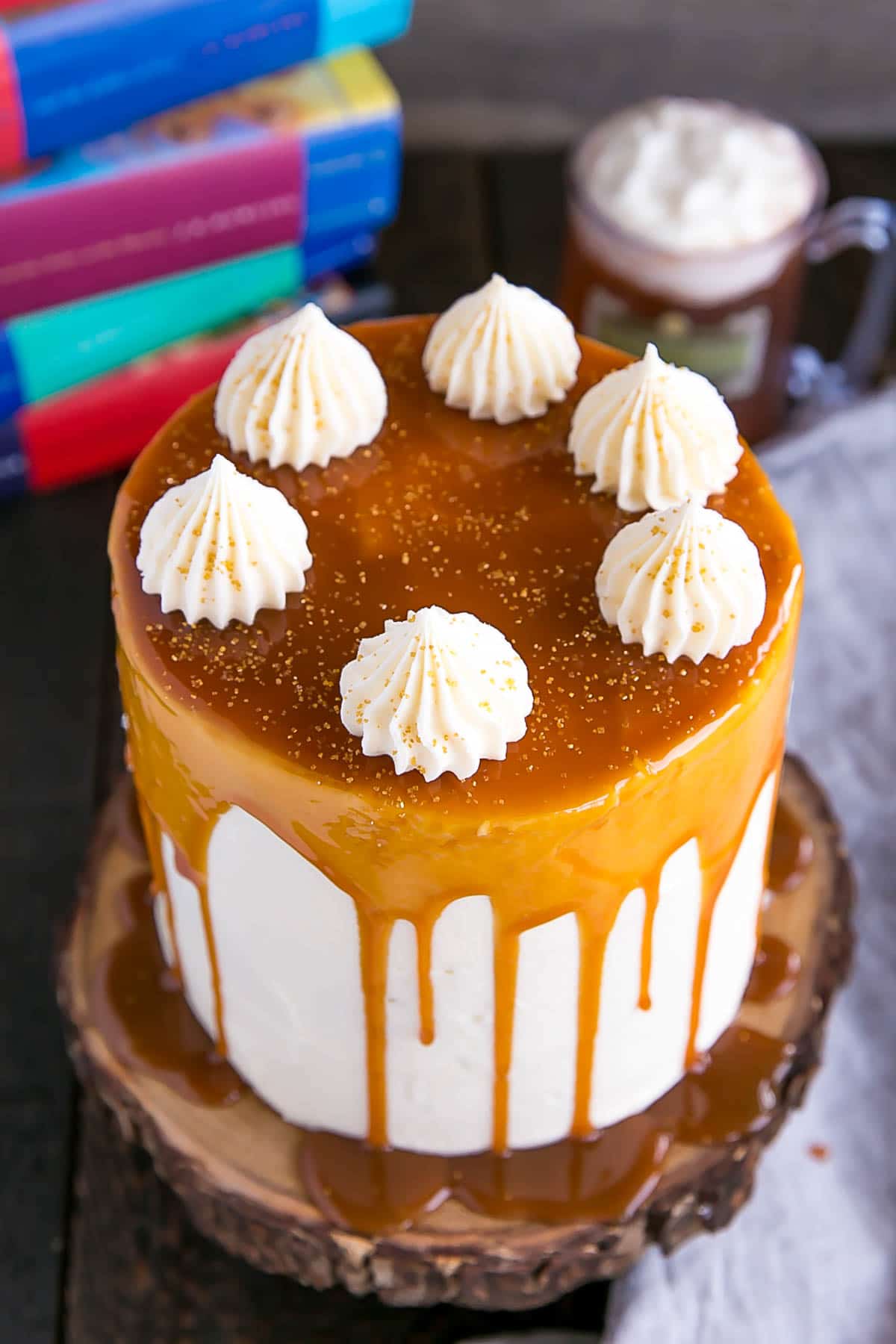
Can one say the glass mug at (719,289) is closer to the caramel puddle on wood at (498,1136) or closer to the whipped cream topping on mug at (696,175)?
the whipped cream topping on mug at (696,175)

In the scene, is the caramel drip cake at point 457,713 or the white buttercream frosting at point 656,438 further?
the white buttercream frosting at point 656,438

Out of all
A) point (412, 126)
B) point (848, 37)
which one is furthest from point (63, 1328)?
point (848, 37)

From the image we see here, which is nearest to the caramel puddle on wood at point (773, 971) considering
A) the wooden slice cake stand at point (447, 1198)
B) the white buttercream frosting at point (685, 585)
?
the wooden slice cake stand at point (447, 1198)

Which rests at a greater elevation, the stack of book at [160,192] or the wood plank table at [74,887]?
the stack of book at [160,192]

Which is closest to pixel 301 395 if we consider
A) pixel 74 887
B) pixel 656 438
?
pixel 656 438

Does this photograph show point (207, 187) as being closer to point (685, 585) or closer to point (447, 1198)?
point (685, 585)

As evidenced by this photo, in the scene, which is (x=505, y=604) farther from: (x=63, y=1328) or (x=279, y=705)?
(x=63, y=1328)

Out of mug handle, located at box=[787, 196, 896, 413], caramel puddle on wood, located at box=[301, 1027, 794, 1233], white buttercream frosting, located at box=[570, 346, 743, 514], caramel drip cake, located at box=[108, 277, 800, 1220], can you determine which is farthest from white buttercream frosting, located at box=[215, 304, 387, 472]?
mug handle, located at box=[787, 196, 896, 413]

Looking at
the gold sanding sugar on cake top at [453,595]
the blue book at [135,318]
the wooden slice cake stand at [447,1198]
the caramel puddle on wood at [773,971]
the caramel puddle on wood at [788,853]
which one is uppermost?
the gold sanding sugar on cake top at [453,595]
